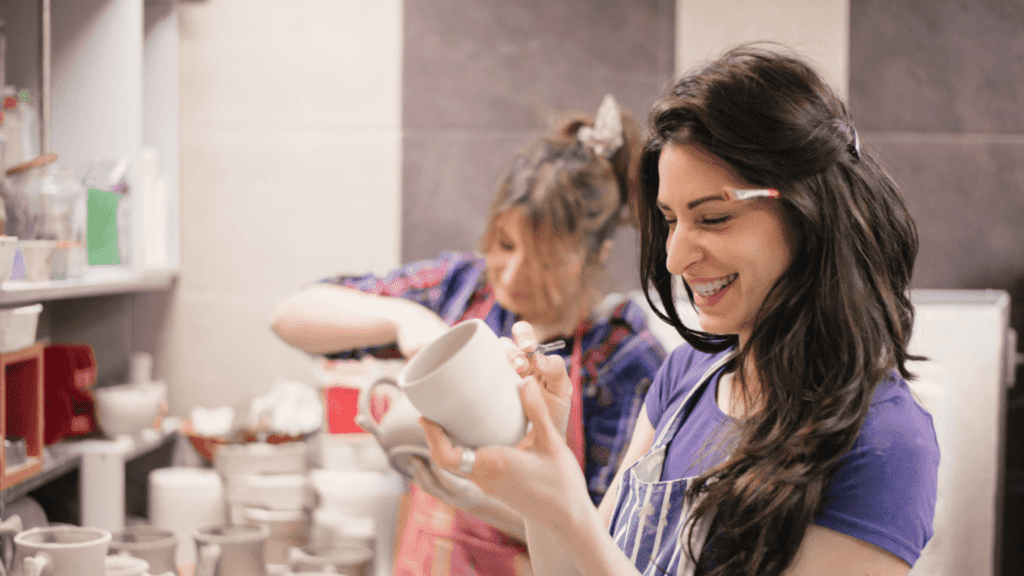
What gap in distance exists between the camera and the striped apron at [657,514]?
2.54 feet

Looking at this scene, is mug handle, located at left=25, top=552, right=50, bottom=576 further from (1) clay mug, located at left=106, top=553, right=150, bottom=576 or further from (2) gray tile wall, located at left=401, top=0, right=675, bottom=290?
(2) gray tile wall, located at left=401, top=0, right=675, bottom=290

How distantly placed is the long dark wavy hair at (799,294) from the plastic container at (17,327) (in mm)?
1021

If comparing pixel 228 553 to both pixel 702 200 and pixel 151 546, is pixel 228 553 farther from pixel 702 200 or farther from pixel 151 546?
pixel 702 200

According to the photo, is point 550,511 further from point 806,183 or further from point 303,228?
point 303,228

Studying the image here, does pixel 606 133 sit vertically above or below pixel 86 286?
above

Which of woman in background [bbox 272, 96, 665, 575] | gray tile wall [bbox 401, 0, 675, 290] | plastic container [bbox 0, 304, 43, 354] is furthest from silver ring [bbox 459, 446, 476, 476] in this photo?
gray tile wall [bbox 401, 0, 675, 290]

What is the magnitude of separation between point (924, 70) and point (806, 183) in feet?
6.01

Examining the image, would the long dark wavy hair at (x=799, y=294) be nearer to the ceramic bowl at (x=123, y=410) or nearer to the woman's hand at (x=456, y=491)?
the woman's hand at (x=456, y=491)

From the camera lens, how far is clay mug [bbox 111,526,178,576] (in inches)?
37.4

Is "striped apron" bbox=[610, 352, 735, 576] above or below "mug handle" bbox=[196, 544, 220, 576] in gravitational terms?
above

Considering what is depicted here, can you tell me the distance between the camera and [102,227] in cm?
174

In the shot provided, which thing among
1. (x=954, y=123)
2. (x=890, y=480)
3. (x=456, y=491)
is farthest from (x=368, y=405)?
(x=954, y=123)

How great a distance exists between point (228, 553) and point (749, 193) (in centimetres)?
78

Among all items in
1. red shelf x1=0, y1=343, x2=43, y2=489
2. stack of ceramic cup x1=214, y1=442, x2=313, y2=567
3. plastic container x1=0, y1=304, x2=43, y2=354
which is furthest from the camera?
stack of ceramic cup x1=214, y1=442, x2=313, y2=567
